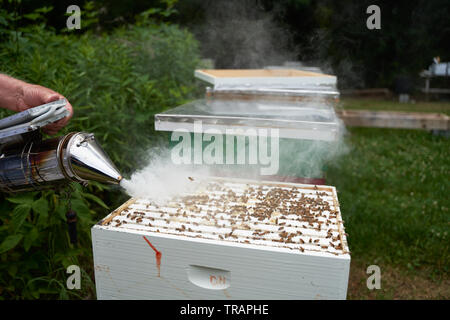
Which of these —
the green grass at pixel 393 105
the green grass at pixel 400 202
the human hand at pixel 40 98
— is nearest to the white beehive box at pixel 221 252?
the human hand at pixel 40 98

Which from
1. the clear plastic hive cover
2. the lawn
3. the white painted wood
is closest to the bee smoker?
the clear plastic hive cover

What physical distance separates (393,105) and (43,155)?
485cm

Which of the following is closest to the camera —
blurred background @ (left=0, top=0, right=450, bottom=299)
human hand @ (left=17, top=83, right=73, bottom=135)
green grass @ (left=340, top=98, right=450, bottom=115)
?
human hand @ (left=17, top=83, right=73, bottom=135)

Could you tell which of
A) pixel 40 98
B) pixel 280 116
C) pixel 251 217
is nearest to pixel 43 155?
pixel 40 98

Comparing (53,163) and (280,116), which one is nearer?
(53,163)

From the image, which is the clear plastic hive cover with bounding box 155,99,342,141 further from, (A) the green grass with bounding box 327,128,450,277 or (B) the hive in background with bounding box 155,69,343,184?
(A) the green grass with bounding box 327,128,450,277

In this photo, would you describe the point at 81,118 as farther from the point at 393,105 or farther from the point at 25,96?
the point at 393,105

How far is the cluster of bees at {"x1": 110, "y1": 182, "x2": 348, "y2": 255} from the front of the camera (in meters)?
1.33

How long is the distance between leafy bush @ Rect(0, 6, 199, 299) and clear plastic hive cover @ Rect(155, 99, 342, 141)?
0.57 metres

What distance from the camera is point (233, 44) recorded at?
4.16 meters

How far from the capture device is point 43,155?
115cm

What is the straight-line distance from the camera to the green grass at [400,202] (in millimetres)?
2846

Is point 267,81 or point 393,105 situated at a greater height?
point 267,81

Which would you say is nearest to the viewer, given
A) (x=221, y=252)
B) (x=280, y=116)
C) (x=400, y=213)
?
(x=221, y=252)
